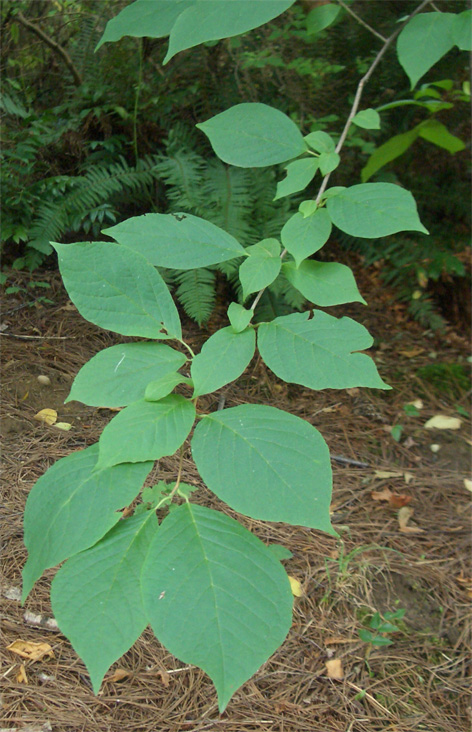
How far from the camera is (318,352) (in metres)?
0.85

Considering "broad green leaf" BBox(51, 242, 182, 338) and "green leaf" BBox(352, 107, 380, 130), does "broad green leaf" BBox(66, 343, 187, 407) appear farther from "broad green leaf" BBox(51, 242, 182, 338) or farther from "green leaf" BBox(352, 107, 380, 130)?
"green leaf" BBox(352, 107, 380, 130)

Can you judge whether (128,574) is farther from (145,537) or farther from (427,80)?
(427,80)

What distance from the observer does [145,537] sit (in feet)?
2.42

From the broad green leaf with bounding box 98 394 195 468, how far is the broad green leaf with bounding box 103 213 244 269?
0.83ft

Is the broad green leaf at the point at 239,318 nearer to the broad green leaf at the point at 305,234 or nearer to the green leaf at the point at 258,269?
the green leaf at the point at 258,269

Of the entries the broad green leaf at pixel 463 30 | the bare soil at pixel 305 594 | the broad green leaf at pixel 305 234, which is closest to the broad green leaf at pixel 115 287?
the broad green leaf at pixel 305 234

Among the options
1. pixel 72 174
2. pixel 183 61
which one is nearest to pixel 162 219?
pixel 72 174

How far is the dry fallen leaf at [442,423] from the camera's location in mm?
2693

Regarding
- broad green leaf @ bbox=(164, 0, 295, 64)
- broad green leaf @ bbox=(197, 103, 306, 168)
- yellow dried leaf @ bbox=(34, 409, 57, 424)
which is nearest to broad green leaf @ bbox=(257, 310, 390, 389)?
broad green leaf @ bbox=(197, 103, 306, 168)

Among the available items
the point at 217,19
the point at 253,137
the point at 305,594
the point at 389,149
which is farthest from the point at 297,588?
the point at 389,149

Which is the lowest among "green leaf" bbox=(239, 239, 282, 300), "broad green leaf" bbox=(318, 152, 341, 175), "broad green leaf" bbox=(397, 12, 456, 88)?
"green leaf" bbox=(239, 239, 282, 300)

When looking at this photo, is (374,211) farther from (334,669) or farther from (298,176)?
(334,669)

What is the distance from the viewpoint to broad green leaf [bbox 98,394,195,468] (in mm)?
709

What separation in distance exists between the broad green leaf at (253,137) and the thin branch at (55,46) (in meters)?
1.89
